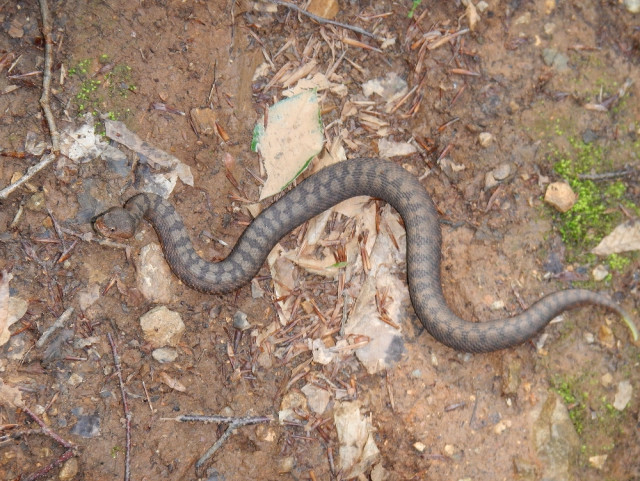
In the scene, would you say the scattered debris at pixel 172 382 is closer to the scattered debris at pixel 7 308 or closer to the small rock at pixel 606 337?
the scattered debris at pixel 7 308

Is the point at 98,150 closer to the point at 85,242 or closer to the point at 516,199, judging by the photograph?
the point at 85,242

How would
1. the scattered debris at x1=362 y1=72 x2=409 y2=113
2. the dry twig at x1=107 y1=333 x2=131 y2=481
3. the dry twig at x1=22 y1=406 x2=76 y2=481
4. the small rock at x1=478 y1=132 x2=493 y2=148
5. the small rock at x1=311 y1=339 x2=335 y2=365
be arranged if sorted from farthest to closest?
1. the scattered debris at x1=362 y1=72 x2=409 y2=113
2. the small rock at x1=478 y1=132 x2=493 y2=148
3. the small rock at x1=311 y1=339 x2=335 y2=365
4. the dry twig at x1=107 y1=333 x2=131 y2=481
5. the dry twig at x1=22 y1=406 x2=76 y2=481

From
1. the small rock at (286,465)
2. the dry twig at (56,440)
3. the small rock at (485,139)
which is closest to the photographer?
the dry twig at (56,440)

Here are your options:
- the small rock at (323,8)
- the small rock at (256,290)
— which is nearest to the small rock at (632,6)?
the small rock at (323,8)

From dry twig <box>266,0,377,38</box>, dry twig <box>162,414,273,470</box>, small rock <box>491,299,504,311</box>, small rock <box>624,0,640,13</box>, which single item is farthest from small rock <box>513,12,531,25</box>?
dry twig <box>162,414,273,470</box>

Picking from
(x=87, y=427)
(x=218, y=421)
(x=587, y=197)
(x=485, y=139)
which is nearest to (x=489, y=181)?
(x=485, y=139)

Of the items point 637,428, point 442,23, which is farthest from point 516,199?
point 637,428

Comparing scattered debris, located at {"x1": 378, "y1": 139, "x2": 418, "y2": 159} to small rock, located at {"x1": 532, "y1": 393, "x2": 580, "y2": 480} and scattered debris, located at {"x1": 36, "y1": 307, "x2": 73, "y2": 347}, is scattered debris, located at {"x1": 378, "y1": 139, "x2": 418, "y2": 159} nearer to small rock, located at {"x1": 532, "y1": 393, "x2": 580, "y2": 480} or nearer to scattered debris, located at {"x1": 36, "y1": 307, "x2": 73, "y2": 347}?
small rock, located at {"x1": 532, "y1": 393, "x2": 580, "y2": 480}
